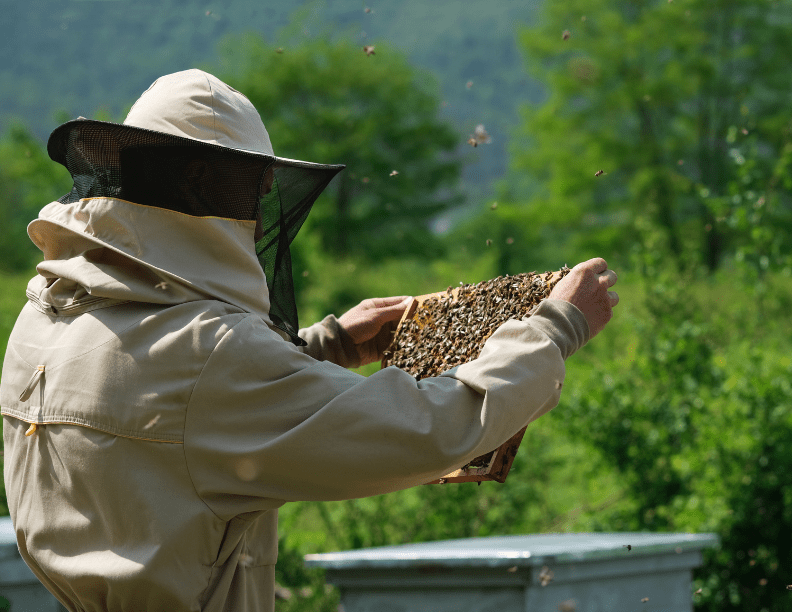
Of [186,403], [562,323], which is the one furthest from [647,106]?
[186,403]

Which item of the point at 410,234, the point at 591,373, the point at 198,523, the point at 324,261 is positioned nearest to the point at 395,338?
the point at 198,523

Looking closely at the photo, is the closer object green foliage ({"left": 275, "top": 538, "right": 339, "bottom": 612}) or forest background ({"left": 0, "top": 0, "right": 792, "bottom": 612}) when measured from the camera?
forest background ({"left": 0, "top": 0, "right": 792, "bottom": 612})

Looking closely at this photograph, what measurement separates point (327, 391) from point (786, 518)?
4.38 meters

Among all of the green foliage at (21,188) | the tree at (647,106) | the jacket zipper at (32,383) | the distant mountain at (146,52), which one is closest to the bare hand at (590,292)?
the jacket zipper at (32,383)

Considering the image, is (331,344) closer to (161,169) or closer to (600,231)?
(161,169)

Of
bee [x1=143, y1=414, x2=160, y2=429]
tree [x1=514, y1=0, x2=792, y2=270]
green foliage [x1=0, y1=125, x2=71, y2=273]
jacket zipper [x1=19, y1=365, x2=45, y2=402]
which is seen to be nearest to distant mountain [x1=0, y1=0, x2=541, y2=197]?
green foliage [x1=0, y1=125, x2=71, y2=273]

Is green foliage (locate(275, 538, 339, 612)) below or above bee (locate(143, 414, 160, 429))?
below

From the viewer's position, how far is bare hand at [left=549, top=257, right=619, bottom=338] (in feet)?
6.13

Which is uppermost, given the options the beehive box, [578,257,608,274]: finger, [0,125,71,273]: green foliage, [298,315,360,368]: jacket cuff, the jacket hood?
the jacket hood

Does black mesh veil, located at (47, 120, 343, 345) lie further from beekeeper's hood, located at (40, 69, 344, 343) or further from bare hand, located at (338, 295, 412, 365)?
bare hand, located at (338, 295, 412, 365)

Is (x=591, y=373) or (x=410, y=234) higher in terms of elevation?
(x=591, y=373)

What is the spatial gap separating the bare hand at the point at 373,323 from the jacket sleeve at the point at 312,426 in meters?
1.02

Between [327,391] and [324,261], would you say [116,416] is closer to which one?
[327,391]

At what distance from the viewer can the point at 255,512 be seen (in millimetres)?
1677
